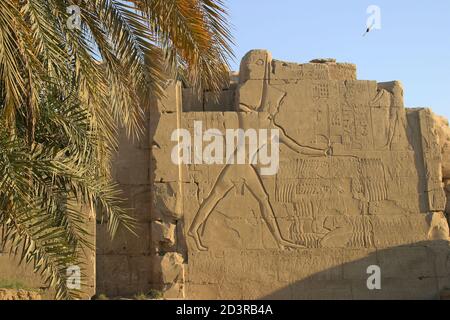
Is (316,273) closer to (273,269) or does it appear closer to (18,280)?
(273,269)

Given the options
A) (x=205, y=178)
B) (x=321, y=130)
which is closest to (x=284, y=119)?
(x=321, y=130)

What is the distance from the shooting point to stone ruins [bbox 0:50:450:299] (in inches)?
476

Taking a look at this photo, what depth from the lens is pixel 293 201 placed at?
12328 mm

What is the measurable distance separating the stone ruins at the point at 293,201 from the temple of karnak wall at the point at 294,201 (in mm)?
17

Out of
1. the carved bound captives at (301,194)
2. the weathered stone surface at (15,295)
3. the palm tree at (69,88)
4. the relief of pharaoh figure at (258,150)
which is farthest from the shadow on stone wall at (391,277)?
the palm tree at (69,88)

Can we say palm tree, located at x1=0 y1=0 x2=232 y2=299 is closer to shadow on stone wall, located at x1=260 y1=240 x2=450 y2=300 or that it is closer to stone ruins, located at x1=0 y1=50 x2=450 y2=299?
stone ruins, located at x1=0 y1=50 x2=450 y2=299

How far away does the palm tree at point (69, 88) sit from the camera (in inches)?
202

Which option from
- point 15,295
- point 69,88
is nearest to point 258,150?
point 15,295

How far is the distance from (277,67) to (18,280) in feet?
18.4

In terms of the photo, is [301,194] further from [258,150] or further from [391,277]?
[391,277]

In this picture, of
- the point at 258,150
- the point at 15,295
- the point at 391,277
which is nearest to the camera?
the point at 15,295

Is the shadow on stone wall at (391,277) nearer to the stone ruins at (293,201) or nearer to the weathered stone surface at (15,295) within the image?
the stone ruins at (293,201)

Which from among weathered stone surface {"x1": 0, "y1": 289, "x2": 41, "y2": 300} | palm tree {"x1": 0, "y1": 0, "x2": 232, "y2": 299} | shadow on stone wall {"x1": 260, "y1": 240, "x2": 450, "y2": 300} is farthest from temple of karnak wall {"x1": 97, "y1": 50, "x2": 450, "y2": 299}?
palm tree {"x1": 0, "y1": 0, "x2": 232, "y2": 299}

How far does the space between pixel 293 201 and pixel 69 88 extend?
665cm
